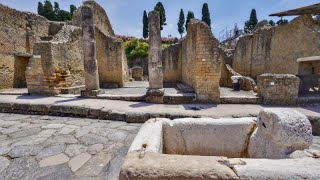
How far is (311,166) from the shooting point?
129 centimetres

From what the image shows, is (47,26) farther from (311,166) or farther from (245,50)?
(311,166)

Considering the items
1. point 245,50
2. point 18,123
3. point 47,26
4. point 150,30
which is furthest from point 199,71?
point 47,26

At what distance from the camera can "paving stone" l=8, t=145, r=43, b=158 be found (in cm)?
284

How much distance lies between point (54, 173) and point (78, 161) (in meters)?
0.36

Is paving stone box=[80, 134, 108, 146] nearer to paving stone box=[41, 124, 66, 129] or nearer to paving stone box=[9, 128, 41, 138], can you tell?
paving stone box=[41, 124, 66, 129]

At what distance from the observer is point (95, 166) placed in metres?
2.54

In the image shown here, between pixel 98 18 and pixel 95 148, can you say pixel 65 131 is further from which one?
pixel 98 18

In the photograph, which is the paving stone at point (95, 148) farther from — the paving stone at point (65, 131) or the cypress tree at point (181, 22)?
the cypress tree at point (181, 22)

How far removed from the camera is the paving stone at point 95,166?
2363mm

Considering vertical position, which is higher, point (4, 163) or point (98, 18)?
point (98, 18)

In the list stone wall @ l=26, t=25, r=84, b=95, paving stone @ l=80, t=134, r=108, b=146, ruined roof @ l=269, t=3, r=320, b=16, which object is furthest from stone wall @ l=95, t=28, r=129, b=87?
ruined roof @ l=269, t=3, r=320, b=16

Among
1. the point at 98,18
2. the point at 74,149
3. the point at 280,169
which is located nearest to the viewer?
the point at 280,169

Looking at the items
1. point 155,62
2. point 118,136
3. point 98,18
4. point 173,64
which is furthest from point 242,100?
point 98,18

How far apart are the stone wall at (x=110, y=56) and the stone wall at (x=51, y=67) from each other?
2.48 meters
